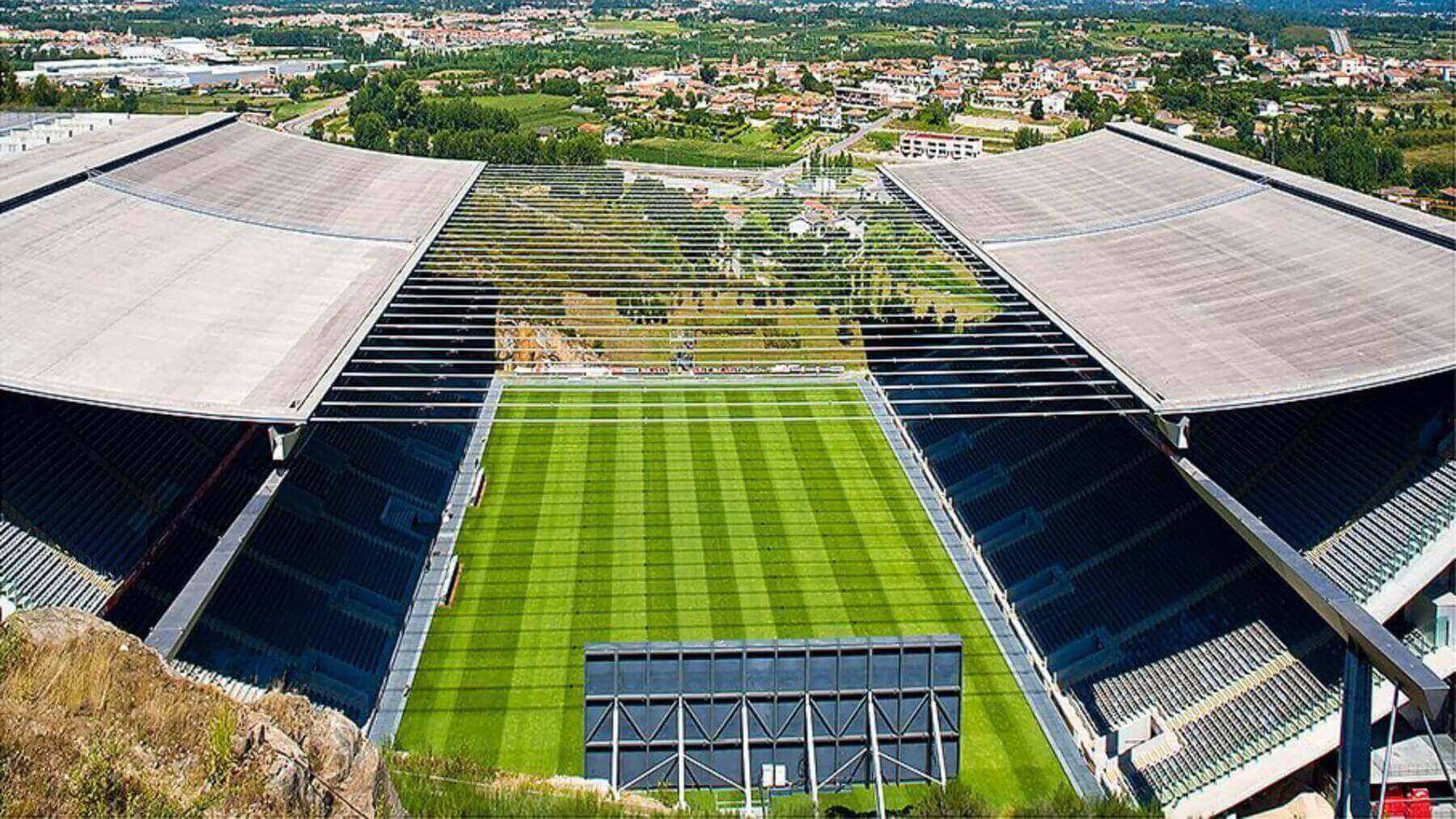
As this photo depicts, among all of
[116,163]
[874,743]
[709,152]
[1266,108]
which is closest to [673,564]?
[874,743]

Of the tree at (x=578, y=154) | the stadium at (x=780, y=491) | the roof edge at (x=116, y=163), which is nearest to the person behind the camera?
the stadium at (x=780, y=491)

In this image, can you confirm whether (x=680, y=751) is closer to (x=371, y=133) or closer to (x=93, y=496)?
(x=93, y=496)

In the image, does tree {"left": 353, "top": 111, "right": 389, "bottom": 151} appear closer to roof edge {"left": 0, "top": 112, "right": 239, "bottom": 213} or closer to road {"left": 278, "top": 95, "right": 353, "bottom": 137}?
road {"left": 278, "top": 95, "right": 353, "bottom": 137}

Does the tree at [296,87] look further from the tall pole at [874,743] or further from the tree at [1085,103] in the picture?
the tall pole at [874,743]

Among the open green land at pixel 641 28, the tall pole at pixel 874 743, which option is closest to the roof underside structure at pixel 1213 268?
the tall pole at pixel 874 743

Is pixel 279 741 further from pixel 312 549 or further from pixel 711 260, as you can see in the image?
pixel 711 260

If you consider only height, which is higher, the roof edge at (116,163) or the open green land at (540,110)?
the roof edge at (116,163)

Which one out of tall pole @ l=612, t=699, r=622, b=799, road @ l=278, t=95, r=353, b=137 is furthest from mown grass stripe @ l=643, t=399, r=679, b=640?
road @ l=278, t=95, r=353, b=137
